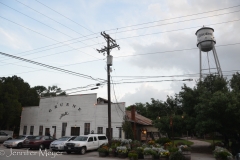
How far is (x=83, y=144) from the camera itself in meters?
20.3

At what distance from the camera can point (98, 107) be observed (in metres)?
29.6

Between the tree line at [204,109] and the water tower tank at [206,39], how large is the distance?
7.94m

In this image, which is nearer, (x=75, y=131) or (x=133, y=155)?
(x=133, y=155)

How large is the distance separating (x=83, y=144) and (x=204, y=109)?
37.1 feet

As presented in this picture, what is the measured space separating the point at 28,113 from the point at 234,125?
30.7 m

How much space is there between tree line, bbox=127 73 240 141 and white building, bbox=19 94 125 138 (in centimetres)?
529

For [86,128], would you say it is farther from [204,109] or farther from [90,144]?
[204,109]

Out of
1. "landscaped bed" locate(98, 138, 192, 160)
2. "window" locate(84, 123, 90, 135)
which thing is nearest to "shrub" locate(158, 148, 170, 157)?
"landscaped bed" locate(98, 138, 192, 160)

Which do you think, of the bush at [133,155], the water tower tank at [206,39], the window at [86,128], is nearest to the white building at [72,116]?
the window at [86,128]

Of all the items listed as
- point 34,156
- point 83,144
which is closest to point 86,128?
point 83,144

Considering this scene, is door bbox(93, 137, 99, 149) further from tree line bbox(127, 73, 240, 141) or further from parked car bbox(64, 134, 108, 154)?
tree line bbox(127, 73, 240, 141)

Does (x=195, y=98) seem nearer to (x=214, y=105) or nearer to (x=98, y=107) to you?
(x=214, y=105)

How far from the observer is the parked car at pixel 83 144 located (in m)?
19.9

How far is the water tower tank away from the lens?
3027 centimetres
